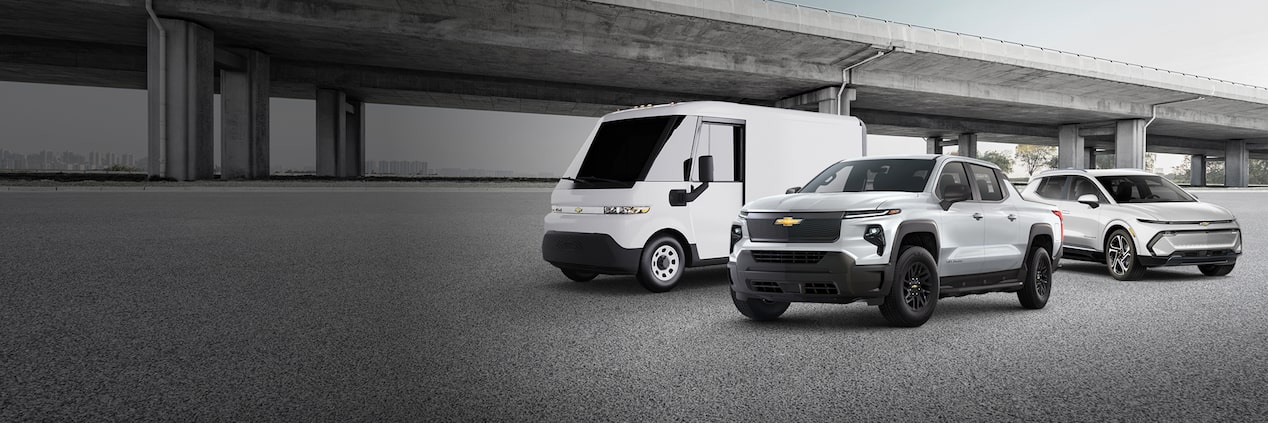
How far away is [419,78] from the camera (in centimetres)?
3891

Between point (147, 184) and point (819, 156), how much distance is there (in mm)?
24641

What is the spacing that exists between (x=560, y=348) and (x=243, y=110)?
1233 inches

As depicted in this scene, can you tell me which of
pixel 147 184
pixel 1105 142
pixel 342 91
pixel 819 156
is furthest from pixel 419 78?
pixel 1105 142

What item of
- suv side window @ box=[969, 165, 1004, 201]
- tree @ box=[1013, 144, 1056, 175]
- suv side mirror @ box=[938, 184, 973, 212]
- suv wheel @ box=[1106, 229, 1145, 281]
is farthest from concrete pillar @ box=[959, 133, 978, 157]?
tree @ box=[1013, 144, 1056, 175]

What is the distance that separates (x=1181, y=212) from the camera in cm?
1061

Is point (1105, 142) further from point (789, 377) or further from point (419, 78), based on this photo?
point (789, 377)

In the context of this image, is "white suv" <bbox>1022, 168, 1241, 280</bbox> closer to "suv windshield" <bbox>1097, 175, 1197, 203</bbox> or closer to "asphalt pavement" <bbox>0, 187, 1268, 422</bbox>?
"suv windshield" <bbox>1097, 175, 1197, 203</bbox>

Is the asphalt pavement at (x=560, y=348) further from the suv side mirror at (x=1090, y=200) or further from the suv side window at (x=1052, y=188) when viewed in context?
the suv side window at (x=1052, y=188)

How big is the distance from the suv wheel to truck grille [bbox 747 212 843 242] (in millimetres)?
6115

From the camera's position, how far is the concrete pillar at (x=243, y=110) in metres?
32.5

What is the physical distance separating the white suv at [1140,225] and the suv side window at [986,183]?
3537mm

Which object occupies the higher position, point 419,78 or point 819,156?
point 419,78

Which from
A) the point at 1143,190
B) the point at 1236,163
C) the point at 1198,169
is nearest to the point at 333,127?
the point at 1143,190

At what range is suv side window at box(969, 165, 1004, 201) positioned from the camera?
8180 millimetres
